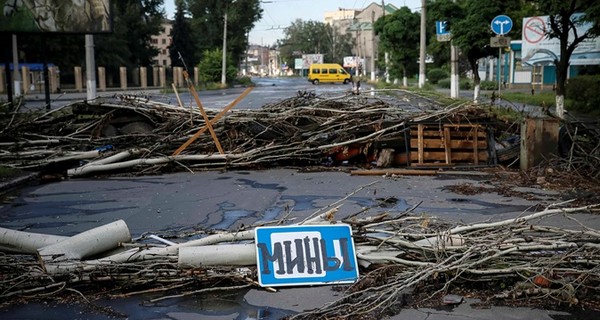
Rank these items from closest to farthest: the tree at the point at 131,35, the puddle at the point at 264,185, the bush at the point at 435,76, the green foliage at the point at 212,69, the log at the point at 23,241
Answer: the log at the point at 23,241, the puddle at the point at 264,185, the bush at the point at 435,76, the tree at the point at 131,35, the green foliage at the point at 212,69

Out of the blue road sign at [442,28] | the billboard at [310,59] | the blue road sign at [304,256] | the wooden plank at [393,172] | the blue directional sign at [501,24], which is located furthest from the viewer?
the billboard at [310,59]

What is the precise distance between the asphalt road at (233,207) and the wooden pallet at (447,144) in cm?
98

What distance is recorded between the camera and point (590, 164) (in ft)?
37.9

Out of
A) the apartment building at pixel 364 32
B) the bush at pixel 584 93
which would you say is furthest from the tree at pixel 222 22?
the bush at pixel 584 93

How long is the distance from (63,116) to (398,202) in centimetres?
909

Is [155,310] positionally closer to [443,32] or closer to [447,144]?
[447,144]

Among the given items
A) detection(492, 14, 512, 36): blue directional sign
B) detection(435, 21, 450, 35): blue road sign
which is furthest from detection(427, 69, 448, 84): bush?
detection(492, 14, 512, 36): blue directional sign

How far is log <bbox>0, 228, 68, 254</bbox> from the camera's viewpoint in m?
6.33

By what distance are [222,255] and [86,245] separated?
1225 mm

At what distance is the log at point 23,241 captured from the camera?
633cm

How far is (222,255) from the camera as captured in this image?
19.2 ft

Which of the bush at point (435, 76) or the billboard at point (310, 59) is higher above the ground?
the billboard at point (310, 59)

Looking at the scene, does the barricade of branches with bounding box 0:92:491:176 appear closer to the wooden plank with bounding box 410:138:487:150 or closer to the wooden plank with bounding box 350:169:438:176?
the wooden plank with bounding box 410:138:487:150

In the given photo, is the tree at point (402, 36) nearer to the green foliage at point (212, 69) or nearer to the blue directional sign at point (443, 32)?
the green foliage at point (212, 69)
